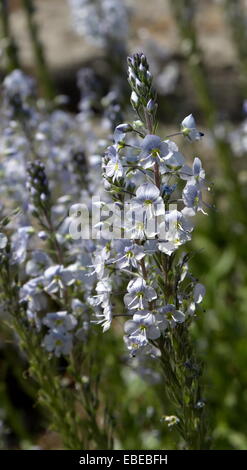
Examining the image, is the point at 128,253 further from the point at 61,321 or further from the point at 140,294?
the point at 61,321

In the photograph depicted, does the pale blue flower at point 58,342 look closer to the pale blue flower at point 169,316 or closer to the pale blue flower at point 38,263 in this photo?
the pale blue flower at point 38,263

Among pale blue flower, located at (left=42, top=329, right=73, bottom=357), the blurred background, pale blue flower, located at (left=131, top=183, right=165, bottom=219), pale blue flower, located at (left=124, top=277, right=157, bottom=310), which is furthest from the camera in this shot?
the blurred background

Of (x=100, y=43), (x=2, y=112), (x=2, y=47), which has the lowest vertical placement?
(x=2, y=112)

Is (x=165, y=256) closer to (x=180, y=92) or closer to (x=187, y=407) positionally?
(x=187, y=407)

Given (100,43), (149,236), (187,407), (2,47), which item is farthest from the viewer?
(100,43)

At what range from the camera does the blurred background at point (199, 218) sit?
589 cm

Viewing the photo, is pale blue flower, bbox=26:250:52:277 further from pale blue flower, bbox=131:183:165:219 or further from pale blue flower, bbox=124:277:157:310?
pale blue flower, bbox=131:183:165:219

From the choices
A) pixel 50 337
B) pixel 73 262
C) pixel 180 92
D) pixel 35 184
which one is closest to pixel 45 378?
pixel 50 337

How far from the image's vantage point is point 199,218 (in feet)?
28.9

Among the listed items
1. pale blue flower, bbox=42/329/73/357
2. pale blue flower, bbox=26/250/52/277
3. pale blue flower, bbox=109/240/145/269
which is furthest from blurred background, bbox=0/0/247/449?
pale blue flower, bbox=109/240/145/269

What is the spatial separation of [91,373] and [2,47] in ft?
14.7

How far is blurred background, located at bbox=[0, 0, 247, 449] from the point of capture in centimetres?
589

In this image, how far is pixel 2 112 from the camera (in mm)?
6070

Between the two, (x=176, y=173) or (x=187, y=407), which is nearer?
(x=176, y=173)
